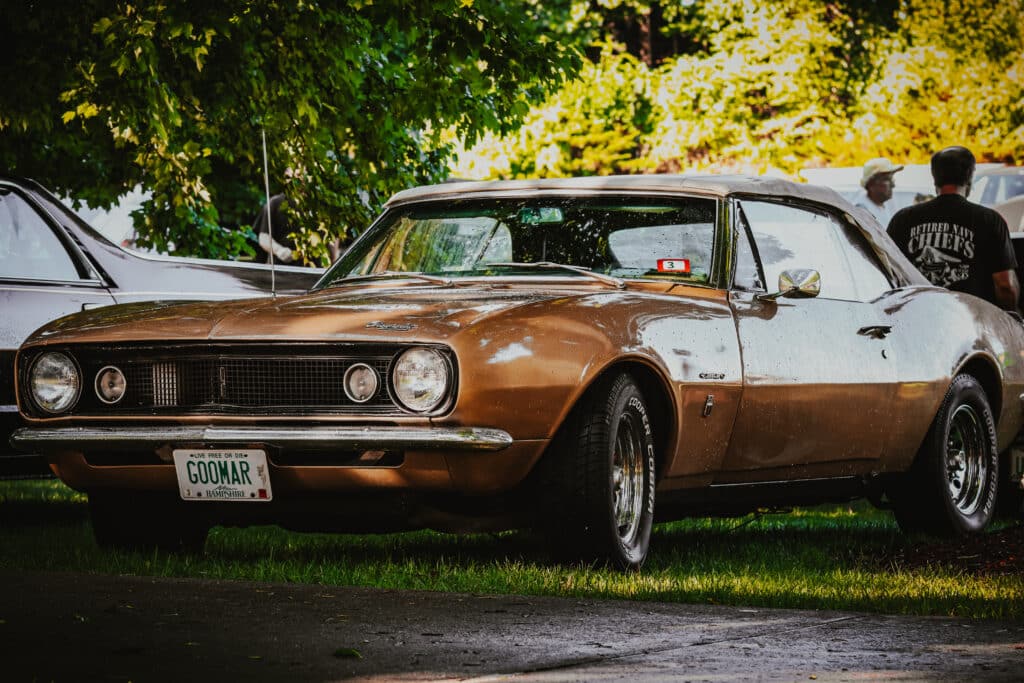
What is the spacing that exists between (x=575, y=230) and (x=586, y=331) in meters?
1.18

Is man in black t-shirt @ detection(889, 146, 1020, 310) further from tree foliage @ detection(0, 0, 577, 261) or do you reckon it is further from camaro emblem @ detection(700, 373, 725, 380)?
camaro emblem @ detection(700, 373, 725, 380)

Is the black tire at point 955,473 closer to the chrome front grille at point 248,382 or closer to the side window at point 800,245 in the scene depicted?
the side window at point 800,245

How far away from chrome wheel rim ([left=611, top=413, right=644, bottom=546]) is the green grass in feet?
Answer: 0.63

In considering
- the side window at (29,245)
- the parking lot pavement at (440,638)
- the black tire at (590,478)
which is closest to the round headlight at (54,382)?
the parking lot pavement at (440,638)

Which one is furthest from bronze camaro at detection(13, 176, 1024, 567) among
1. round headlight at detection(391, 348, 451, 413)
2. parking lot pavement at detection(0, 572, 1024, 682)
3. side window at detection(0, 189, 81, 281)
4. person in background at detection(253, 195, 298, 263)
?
person in background at detection(253, 195, 298, 263)

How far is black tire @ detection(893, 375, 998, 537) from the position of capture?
8.52 metres

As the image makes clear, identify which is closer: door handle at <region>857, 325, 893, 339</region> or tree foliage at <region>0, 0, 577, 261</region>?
door handle at <region>857, 325, 893, 339</region>

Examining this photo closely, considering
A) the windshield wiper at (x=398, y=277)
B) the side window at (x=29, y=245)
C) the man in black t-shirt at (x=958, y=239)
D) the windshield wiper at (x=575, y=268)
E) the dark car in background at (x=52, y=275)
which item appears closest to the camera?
the windshield wiper at (x=575, y=268)

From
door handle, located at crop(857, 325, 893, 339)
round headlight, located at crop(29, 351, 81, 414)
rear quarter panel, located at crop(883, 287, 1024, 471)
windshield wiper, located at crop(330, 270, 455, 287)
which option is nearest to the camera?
round headlight, located at crop(29, 351, 81, 414)

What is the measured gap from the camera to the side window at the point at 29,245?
353 inches

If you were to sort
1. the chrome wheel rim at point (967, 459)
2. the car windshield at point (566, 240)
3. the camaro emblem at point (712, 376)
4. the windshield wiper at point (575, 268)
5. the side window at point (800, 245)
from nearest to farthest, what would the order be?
the camaro emblem at point (712, 376) < the windshield wiper at point (575, 268) < the car windshield at point (566, 240) < the side window at point (800, 245) < the chrome wheel rim at point (967, 459)

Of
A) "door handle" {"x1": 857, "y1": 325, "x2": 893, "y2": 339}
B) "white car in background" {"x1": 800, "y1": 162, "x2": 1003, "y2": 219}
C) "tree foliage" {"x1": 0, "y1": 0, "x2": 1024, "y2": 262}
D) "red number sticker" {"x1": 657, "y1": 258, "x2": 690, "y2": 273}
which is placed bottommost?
"white car in background" {"x1": 800, "y1": 162, "x2": 1003, "y2": 219}

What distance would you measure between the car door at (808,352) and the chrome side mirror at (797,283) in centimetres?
7

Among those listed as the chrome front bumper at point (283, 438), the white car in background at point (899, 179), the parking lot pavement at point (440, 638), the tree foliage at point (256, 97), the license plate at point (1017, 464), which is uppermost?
the tree foliage at point (256, 97)
